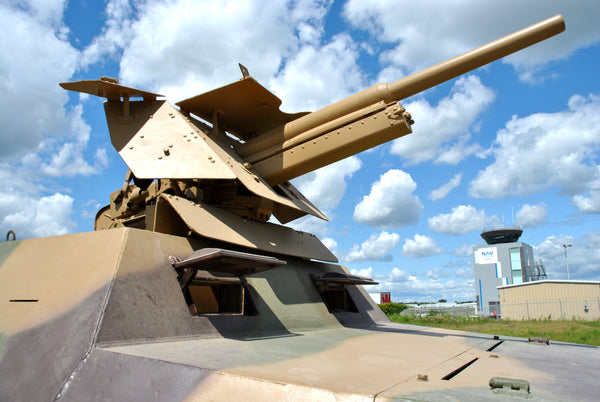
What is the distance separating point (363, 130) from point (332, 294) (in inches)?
109

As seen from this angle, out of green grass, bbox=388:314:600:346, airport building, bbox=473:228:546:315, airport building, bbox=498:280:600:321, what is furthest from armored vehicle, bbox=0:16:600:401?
airport building, bbox=473:228:546:315

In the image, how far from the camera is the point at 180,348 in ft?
12.4

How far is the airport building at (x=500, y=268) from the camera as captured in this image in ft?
149

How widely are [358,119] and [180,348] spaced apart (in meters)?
4.32

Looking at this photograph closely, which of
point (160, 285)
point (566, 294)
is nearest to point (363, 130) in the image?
point (160, 285)

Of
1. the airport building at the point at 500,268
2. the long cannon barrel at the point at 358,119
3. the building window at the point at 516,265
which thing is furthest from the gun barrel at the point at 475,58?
the building window at the point at 516,265

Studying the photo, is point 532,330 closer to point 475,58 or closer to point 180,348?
point 475,58

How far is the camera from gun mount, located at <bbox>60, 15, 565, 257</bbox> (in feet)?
20.2

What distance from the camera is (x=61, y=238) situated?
199 inches

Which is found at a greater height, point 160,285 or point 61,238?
point 61,238

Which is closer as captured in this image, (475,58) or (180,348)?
(180,348)

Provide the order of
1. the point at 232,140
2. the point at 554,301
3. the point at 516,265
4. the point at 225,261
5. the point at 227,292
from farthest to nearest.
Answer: the point at 516,265
the point at 554,301
the point at 232,140
the point at 227,292
the point at 225,261

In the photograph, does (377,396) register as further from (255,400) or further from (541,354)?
(541,354)

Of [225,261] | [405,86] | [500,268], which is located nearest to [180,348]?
[225,261]
